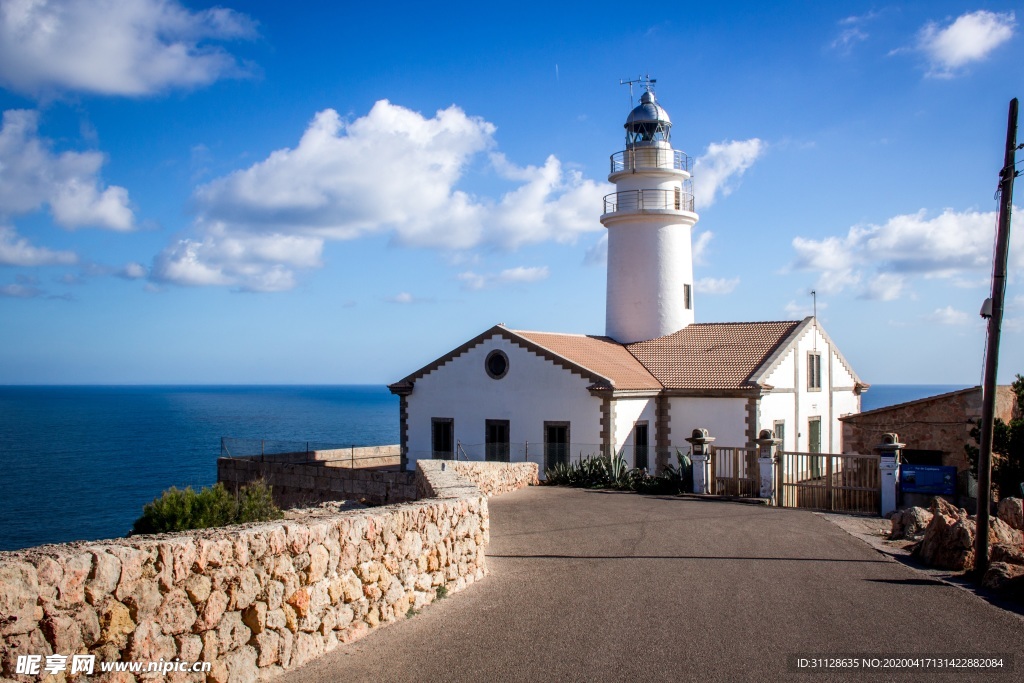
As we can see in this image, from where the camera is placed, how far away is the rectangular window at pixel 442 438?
2455 cm

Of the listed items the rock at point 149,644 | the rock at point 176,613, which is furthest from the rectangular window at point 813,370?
the rock at point 149,644

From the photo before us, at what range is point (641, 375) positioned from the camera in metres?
24.1

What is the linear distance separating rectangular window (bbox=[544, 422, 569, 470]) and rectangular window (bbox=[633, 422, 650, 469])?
1.90 meters

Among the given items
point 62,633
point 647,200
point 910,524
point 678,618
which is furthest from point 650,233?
point 62,633

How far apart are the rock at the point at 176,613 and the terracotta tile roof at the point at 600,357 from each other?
16.7m

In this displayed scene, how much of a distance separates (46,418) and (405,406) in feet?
350

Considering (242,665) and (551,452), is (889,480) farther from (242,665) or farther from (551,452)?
(242,665)

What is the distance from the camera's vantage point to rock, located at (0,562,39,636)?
460cm

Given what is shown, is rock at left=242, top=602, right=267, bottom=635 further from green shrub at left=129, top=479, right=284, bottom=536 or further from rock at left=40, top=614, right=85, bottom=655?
green shrub at left=129, top=479, right=284, bottom=536

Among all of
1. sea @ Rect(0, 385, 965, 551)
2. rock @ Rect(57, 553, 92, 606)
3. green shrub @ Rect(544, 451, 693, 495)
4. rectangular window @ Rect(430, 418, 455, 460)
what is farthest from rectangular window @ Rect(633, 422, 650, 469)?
rock @ Rect(57, 553, 92, 606)

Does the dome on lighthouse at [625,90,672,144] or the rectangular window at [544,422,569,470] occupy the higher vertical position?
the dome on lighthouse at [625,90,672,144]

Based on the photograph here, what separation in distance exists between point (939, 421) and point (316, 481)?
52.2 ft

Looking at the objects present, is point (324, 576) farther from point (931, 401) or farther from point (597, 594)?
point (931, 401)

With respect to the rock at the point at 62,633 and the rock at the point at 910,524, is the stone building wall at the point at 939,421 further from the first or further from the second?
the rock at the point at 62,633
